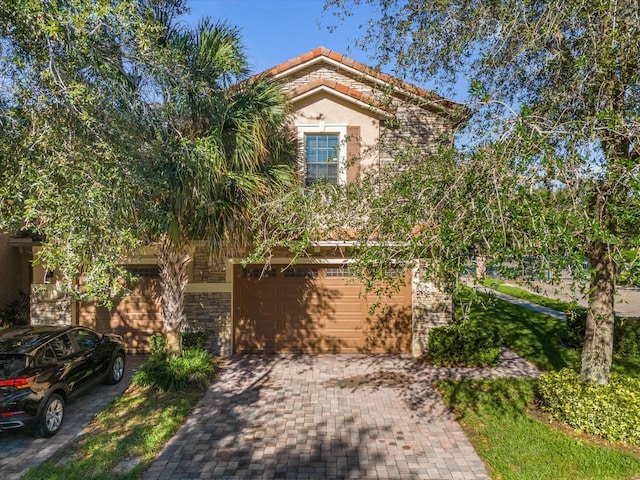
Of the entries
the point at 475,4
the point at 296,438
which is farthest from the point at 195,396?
the point at 475,4

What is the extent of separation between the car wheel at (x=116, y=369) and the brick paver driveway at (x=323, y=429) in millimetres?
2297

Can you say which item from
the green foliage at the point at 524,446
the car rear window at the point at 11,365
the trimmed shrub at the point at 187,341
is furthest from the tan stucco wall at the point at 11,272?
the green foliage at the point at 524,446

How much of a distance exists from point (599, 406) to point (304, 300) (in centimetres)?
714

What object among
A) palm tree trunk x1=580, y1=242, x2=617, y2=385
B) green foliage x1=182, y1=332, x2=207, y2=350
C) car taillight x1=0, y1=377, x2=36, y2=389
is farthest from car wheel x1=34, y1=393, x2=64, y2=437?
palm tree trunk x1=580, y1=242, x2=617, y2=385

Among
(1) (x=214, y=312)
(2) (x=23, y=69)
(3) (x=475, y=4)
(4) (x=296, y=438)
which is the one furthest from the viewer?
(1) (x=214, y=312)

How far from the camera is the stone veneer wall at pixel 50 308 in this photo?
11.3 metres

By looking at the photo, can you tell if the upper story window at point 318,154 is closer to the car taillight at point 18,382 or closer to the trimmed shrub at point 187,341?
the trimmed shrub at point 187,341

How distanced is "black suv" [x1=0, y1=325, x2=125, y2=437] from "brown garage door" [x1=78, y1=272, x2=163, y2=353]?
2556 mm

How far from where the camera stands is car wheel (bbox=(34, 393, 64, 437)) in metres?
6.61

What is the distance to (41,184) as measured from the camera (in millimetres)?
4820

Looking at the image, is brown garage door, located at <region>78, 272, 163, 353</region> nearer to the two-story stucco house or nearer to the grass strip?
the two-story stucco house

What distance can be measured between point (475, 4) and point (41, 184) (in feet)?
24.7

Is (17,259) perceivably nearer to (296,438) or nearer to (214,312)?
(214,312)

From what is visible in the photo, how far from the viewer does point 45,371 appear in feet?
22.5
